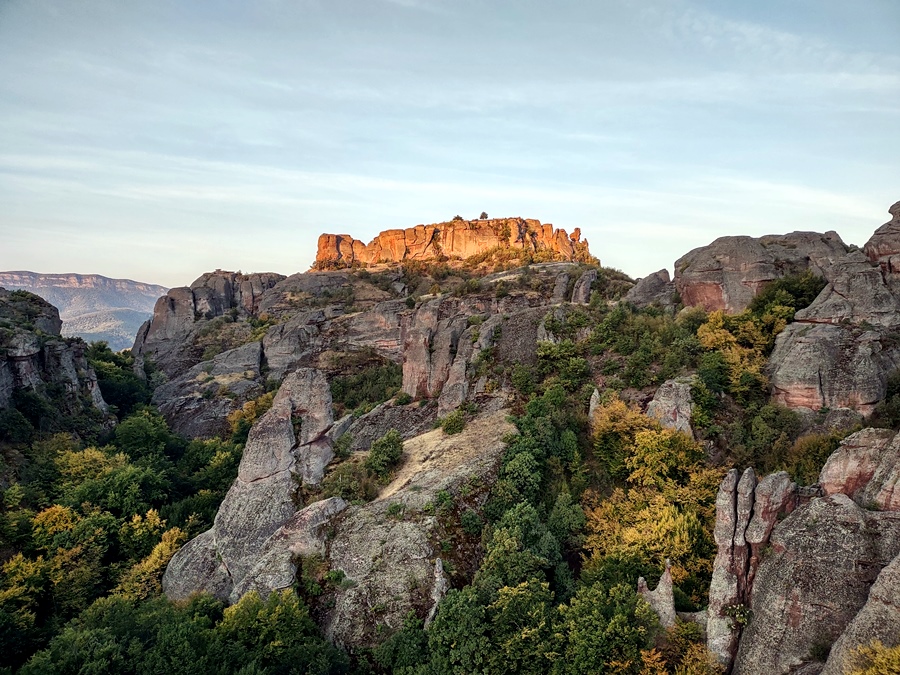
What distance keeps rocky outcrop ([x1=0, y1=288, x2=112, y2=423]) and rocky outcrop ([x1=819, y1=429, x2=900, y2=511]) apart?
56.8 m

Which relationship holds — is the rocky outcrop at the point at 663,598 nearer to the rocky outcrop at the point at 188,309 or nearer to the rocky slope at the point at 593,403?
the rocky slope at the point at 593,403

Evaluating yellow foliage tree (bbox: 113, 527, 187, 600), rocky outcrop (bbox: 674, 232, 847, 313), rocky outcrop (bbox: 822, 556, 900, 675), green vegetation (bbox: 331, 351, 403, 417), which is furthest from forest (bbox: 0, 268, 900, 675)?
green vegetation (bbox: 331, 351, 403, 417)

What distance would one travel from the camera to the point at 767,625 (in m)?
16.2

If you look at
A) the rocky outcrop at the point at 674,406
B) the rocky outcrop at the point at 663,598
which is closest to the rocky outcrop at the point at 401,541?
the rocky outcrop at the point at 663,598

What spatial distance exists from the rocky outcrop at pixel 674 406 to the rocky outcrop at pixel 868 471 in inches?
330

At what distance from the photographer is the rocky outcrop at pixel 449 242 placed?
9856 centimetres

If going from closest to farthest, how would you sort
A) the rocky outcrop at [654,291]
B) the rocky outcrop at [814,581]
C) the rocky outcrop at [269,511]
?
the rocky outcrop at [814,581]
the rocky outcrop at [269,511]
the rocky outcrop at [654,291]

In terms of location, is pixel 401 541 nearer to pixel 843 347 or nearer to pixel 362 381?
pixel 843 347

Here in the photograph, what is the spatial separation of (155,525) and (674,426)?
109 ft

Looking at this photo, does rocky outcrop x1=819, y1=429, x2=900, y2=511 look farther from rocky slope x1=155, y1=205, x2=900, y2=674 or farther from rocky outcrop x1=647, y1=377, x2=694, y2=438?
rocky outcrop x1=647, y1=377, x2=694, y2=438

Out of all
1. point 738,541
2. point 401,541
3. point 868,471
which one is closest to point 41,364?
point 401,541

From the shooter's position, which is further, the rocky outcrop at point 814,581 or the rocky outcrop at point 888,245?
the rocky outcrop at point 888,245

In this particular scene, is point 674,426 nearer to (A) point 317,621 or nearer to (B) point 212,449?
(A) point 317,621

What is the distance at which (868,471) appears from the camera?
1761 centimetres
